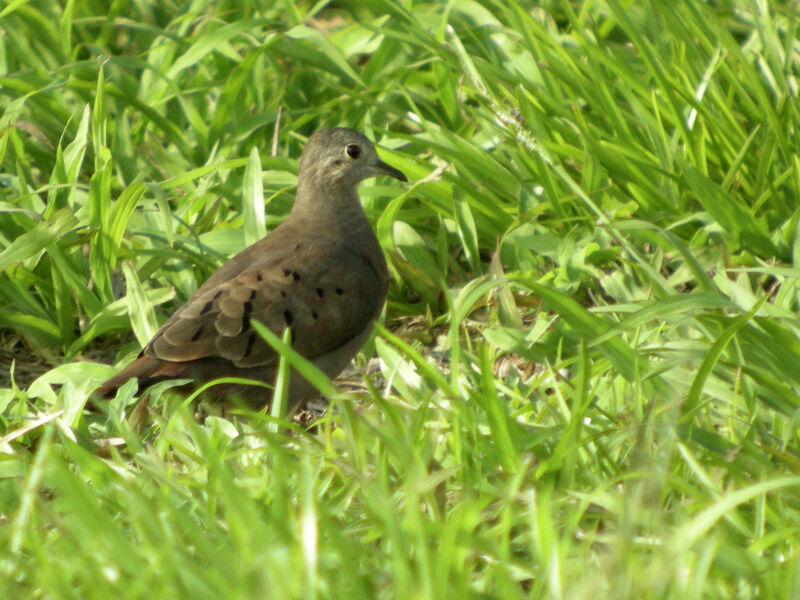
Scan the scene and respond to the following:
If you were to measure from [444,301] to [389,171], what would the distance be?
1.81ft

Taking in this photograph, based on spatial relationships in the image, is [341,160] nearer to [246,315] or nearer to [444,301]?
[444,301]

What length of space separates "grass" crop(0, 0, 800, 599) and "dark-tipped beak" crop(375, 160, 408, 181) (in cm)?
6

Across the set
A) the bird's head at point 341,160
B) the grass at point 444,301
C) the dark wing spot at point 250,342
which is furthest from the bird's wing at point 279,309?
the bird's head at point 341,160

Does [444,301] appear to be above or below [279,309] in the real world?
below

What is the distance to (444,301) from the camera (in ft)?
13.8

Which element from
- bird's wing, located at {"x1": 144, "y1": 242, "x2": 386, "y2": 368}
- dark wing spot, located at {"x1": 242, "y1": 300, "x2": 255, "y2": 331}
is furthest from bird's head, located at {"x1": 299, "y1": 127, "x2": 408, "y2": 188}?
dark wing spot, located at {"x1": 242, "y1": 300, "x2": 255, "y2": 331}

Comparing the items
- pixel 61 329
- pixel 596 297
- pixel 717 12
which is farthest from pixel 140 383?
pixel 717 12

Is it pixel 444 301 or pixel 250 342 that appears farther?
pixel 444 301

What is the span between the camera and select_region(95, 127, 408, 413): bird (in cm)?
356

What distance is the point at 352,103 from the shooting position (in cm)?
493

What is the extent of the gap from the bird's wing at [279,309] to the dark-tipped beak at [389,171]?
502mm

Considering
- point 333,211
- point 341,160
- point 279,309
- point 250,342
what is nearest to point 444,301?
point 333,211

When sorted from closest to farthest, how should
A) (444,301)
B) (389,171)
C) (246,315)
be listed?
(246,315) → (444,301) → (389,171)

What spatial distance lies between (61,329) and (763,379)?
245 centimetres
